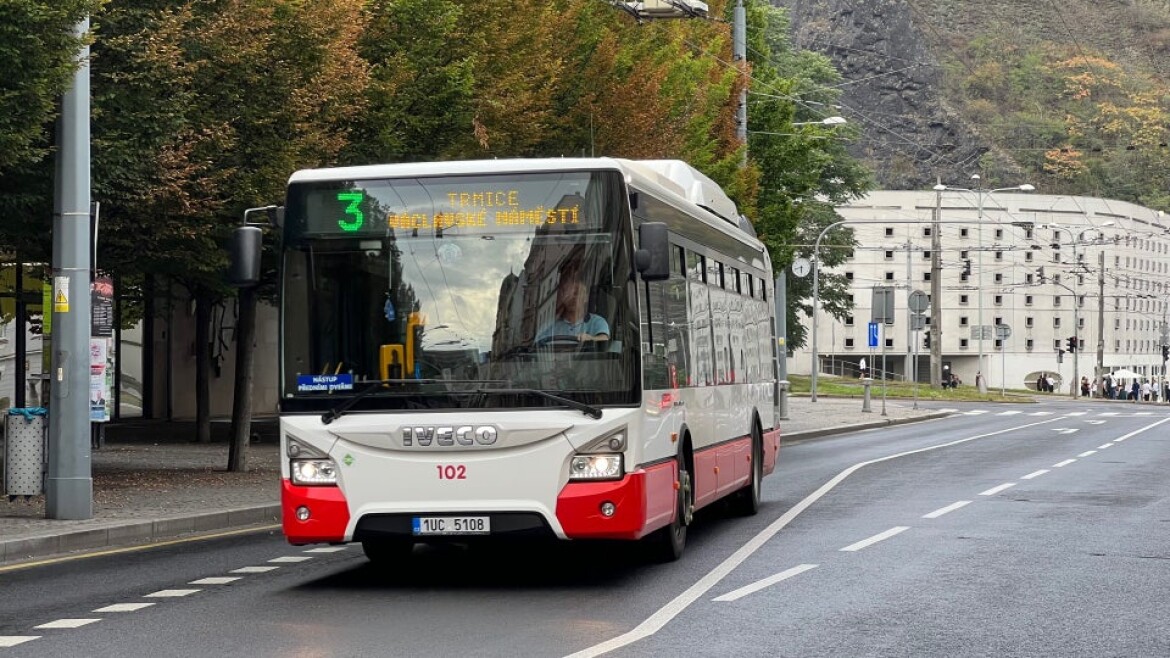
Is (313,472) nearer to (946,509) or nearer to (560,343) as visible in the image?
(560,343)

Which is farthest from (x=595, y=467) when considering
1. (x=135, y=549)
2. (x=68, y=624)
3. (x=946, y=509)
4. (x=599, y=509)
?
(x=946, y=509)

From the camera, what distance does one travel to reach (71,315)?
17484 millimetres

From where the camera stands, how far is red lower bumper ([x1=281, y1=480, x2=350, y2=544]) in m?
12.4

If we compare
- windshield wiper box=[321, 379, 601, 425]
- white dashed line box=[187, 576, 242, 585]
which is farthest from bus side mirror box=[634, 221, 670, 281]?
white dashed line box=[187, 576, 242, 585]

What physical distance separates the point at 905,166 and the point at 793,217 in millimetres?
141074

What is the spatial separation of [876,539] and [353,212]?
5557 millimetres

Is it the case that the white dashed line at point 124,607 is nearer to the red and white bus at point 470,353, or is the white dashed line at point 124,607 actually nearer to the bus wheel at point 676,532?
the red and white bus at point 470,353

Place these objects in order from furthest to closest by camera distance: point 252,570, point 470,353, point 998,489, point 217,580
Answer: point 998,489, point 252,570, point 217,580, point 470,353

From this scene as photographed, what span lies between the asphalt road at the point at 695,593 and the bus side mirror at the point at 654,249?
2104 mm

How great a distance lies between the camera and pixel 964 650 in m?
9.53

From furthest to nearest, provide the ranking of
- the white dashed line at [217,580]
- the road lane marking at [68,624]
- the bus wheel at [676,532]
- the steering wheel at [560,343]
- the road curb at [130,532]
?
the road curb at [130,532] < the bus wheel at [676,532] < the white dashed line at [217,580] < the steering wheel at [560,343] < the road lane marking at [68,624]

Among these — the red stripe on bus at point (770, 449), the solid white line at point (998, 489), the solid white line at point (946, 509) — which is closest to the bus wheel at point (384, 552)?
the solid white line at point (946, 509)

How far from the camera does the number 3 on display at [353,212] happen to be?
12773 millimetres

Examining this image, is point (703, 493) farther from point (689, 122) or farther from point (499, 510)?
point (689, 122)
